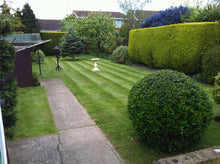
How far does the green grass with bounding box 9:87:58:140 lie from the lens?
4.90 m

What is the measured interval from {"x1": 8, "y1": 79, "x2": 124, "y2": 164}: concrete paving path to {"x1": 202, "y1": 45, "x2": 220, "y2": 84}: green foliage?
668 cm

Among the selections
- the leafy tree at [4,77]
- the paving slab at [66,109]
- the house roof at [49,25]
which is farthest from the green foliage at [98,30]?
the house roof at [49,25]

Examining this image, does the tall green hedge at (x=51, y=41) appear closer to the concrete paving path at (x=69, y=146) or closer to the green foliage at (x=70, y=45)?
the green foliage at (x=70, y=45)

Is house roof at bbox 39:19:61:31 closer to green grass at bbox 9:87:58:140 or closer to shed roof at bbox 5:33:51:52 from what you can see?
shed roof at bbox 5:33:51:52

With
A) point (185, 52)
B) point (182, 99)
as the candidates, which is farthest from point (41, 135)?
point (185, 52)

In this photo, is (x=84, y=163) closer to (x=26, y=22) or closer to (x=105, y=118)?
(x=105, y=118)

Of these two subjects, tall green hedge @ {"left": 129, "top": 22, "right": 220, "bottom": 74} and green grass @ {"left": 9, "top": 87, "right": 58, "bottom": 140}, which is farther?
tall green hedge @ {"left": 129, "top": 22, "right": 220, "bottom": 74}

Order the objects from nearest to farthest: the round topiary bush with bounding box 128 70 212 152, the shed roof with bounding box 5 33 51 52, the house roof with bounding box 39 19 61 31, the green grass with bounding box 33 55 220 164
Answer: the round topiary bush with bounding box 128 70 212 152 < the green grass with bounding box 33 55 220 164 < the shed roof with bounding box 5 33 51 52 < the house roof with bounding box 39 19 61 31

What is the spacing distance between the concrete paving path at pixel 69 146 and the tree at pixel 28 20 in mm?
26894

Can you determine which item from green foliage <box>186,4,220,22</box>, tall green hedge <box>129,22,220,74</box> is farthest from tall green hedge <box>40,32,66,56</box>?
green foliage <box>186,4,220,22</box>

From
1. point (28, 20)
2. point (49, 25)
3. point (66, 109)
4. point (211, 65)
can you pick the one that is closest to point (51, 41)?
point (28, 20)

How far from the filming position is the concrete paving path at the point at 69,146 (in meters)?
3.76

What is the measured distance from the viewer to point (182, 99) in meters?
3.59

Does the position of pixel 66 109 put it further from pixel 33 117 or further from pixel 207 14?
pixel 207 14
